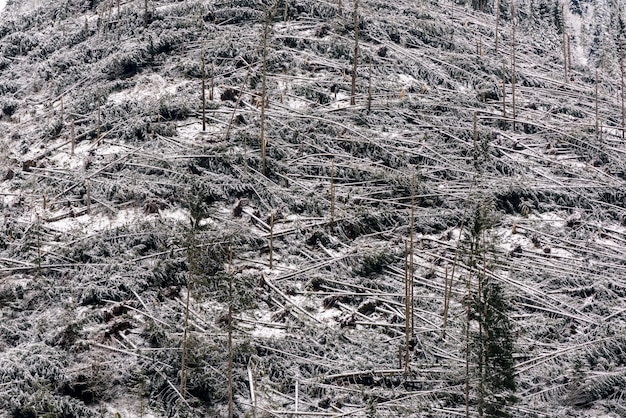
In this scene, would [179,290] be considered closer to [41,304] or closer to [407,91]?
[41,304]

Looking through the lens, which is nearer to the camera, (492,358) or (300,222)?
(492,358)

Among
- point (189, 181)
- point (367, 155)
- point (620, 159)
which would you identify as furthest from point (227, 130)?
point (620, 159)

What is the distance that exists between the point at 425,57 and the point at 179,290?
1721 centimetres

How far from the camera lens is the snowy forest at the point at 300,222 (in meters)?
13.8

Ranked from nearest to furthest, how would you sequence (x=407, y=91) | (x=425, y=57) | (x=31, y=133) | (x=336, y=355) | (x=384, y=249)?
(x=336, y=355) → (x=384, y=249) → (x=31, y=133) → (x=407, y=91) → (x=425, y=57)

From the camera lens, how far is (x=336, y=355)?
1471 centimetres

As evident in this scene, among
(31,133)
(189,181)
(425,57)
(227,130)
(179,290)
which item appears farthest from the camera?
(425,57)

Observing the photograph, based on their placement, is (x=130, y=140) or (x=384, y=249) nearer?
(x=384, y=249)

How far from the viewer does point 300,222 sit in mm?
18703

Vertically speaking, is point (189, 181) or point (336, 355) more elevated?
point (189, 181)

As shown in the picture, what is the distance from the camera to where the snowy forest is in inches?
543

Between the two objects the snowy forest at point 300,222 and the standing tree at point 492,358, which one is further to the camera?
the snowy forest at point 300,222

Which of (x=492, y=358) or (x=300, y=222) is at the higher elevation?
(x=492, y=358)

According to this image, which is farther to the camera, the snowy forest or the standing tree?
the snowy forest
